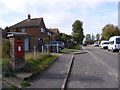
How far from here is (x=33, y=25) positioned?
37.4 meters

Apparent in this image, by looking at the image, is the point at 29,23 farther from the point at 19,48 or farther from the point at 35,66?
the point at 19,48

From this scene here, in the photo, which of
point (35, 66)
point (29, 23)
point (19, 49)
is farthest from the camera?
point (29, 23)

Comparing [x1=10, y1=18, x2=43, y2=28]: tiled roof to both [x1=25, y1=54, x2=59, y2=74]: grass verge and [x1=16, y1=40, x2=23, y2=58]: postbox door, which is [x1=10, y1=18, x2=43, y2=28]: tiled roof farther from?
[x1=16, y1=40, x2=23, y2=58]: postbox door

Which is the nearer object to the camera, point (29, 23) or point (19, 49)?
point (19, 49)

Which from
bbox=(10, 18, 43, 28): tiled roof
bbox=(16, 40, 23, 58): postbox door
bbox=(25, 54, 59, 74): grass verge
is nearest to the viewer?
bbox=(16, 40, 23, 58): postbox door

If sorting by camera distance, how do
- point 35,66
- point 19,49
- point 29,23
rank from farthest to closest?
point 29,23
point 35,66
point 19,49

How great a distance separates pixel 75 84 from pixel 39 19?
3434cm

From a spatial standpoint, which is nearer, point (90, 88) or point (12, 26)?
point (90, 88)

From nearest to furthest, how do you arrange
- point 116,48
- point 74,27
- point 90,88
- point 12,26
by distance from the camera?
point 90,88, point 116,48, point 12,26, point 74,27

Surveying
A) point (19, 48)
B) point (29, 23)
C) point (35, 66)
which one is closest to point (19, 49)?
point (19, 48)

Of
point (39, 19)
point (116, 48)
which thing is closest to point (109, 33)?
point (39, 19)

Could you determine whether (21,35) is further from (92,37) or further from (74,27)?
(92,37)

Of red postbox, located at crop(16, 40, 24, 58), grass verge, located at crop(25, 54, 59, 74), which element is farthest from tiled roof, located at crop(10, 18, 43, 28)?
red postbox, located at crop(16, 40, 24, 58)

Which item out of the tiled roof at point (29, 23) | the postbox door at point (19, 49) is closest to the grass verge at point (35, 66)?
the postbox door at point (19, 49)
